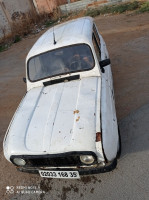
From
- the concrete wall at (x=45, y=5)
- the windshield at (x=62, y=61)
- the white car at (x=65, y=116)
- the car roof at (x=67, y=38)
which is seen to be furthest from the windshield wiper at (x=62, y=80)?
the concrete wall at (x=45, y=5)

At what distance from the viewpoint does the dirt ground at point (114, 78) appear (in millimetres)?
3361

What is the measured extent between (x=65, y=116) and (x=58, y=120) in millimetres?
122

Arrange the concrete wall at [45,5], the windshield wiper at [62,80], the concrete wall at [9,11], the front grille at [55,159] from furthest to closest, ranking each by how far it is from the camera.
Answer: the concrete wall at [45,5]
the concrete wall at [9,11]
the windshield wiper at [62,80]
the front grille at [55,159]

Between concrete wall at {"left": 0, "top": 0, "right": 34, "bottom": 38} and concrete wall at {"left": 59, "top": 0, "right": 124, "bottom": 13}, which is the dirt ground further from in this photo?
concrete wall at {"left": 59, "top": 0, "right": 124, "bottom": 13}

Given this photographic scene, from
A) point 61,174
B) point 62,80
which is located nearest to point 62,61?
point 62,80

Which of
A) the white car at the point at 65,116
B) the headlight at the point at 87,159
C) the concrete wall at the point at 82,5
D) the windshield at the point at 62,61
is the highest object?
the windshield at the point at 62,61

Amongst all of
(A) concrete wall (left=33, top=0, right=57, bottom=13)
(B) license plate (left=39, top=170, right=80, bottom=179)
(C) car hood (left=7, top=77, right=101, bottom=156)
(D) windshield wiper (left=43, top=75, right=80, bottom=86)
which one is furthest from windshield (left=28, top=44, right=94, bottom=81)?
(A) concrete wall (left=33, top=0, right=57, bottom=13)

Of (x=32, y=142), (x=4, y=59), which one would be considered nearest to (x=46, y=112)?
(x=32, y=142)

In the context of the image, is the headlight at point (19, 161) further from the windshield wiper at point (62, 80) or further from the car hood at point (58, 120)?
the windshield wiper at point (62, 80)

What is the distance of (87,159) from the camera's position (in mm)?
2789

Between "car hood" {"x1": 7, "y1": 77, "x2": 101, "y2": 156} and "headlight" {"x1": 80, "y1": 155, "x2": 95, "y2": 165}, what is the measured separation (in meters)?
0.14

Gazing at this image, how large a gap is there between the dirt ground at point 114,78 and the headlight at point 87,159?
664mm

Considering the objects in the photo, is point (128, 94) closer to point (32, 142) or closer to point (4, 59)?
point (32, 142)

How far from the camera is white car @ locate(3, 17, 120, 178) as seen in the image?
2.79 meters
